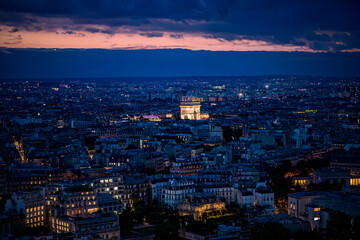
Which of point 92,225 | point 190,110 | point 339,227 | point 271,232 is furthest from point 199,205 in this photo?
point 190,110

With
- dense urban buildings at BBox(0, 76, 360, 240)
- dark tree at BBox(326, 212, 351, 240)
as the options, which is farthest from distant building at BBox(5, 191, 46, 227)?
dark tree at BBox(326, 212, 351, 240)

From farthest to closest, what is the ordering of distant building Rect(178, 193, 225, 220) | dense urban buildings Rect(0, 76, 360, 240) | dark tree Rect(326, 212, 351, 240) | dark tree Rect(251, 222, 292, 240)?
distant building Rect(178, 193, 225, 220) < dense urban buildings Rect(0, 76, 360, 240) < dark tree Rect(326, 212, 351, 240) < dark tree Rect(251, 222, 292, 240)

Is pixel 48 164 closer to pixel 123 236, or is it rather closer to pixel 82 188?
pixel 82 188

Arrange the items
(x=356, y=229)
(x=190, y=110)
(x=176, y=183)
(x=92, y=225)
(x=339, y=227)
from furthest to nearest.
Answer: (x=190, y=110) → (x=176, y=183) → (x=92, y=225) → (x=356, y=229) → (x=339, y=227)

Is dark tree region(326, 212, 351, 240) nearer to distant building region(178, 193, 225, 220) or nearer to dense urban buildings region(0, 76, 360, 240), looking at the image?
dense urban buildings region(0, 76, 360, 240)

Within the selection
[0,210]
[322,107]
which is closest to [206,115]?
[322,107]

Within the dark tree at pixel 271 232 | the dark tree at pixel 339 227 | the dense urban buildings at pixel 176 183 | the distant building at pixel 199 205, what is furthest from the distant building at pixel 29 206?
the dark tree at pixel 339 227

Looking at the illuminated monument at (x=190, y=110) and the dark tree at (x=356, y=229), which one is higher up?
the illuminated monument at (x=190, y=110)

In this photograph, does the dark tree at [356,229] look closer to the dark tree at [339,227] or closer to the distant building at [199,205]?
the dark tree at [339,227]

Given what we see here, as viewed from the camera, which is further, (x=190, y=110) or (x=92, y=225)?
(x=190, y=110)

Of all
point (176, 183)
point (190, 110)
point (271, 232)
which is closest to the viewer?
point (271, 232)

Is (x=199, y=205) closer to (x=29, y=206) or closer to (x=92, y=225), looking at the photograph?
(x=92, y=225)
